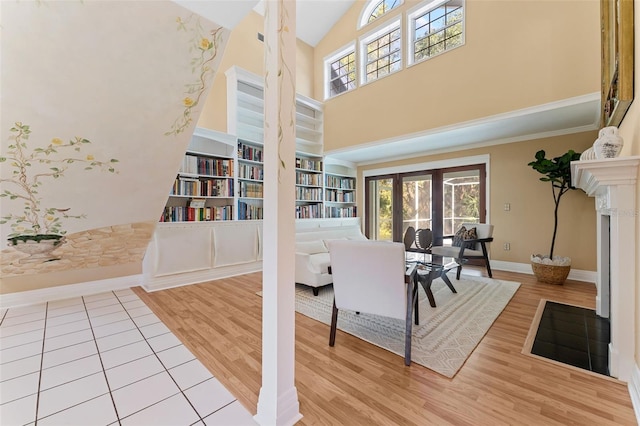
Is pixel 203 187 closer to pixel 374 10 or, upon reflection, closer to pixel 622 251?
pixel 622 251

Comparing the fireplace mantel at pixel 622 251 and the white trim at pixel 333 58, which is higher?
the white trim at pixel 333 58

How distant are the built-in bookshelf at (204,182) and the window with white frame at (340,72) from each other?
2.86 metres

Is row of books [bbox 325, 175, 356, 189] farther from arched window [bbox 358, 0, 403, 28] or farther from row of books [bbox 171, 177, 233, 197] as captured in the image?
arched window [bbox 358, 0, 403, 28]

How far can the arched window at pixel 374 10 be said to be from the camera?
495 centimetres

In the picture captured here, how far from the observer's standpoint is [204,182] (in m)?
3.84

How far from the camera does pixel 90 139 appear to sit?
2066 millimetres

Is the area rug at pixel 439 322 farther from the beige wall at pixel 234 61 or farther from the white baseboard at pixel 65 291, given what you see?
the beige wall at pixel 234 61

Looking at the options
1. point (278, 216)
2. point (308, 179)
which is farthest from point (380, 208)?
point (278, 216)

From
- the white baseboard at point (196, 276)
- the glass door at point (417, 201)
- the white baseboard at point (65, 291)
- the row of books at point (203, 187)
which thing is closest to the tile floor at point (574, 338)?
the glass door at point (417, 201)

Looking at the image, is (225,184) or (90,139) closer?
(90,139)

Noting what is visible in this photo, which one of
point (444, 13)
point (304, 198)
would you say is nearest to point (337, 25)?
point (444, 13)

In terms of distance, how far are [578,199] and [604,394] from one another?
11.2 ft

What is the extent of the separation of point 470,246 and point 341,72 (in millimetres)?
4325

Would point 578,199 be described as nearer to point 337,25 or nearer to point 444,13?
point 444,13
